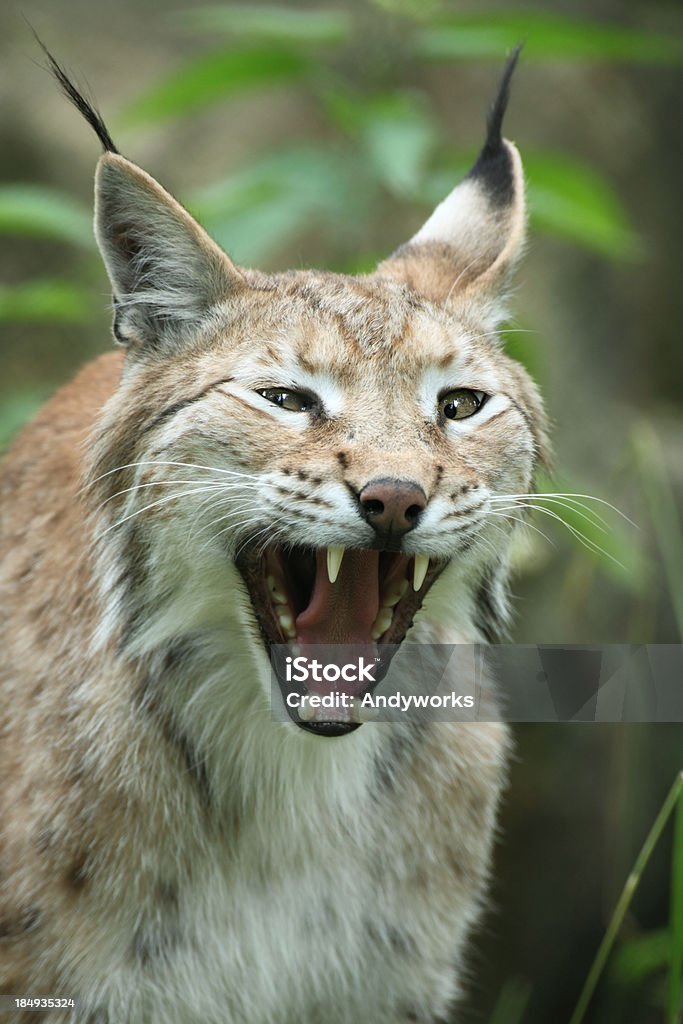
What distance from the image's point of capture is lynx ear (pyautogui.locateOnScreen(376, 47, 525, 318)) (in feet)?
7.10

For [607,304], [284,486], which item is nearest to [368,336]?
[284,486]

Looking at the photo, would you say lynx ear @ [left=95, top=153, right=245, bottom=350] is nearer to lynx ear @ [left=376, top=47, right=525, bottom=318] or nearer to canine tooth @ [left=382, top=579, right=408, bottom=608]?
lynx ear @ [left=376, top=47, right=525, bottom=318]

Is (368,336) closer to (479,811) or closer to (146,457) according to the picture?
(146,457)

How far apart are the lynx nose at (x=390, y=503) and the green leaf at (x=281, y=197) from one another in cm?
124

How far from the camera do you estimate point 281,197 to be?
9.59ft

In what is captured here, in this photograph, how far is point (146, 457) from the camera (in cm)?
191

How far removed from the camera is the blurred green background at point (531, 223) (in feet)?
9.53

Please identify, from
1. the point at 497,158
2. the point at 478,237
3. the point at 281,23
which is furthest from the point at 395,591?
the point at 281,23

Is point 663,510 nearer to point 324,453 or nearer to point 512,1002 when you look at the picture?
point 512,1002

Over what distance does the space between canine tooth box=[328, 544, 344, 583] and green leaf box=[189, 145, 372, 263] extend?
3.88 feet

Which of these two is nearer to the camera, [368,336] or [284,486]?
[284,486]

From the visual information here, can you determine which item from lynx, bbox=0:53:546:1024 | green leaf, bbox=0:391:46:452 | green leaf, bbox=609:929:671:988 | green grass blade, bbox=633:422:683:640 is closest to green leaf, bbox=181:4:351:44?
lynx, bbox=0:53:546:1024

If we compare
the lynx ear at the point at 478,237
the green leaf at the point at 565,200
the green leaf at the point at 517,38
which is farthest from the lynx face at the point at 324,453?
the green leaf at the point at 517,38

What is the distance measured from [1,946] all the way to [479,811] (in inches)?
33.3
